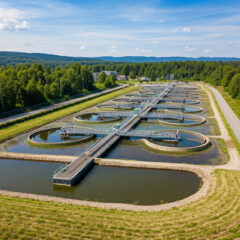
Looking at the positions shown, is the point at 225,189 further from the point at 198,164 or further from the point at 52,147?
the point at 52,147

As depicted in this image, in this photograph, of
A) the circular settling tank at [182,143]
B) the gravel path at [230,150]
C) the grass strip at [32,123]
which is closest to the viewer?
the gravel path at [230,150]

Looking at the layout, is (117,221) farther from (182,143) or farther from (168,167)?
(182,143)

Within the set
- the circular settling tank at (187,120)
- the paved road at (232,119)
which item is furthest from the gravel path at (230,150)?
the circular settling tank at (187,120)

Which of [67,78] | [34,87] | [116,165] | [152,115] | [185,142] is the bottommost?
[116,165]

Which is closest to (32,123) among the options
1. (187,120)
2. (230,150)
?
(187,120)

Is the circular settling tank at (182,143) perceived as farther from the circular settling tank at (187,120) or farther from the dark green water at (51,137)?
the dark green water at (51,137)
